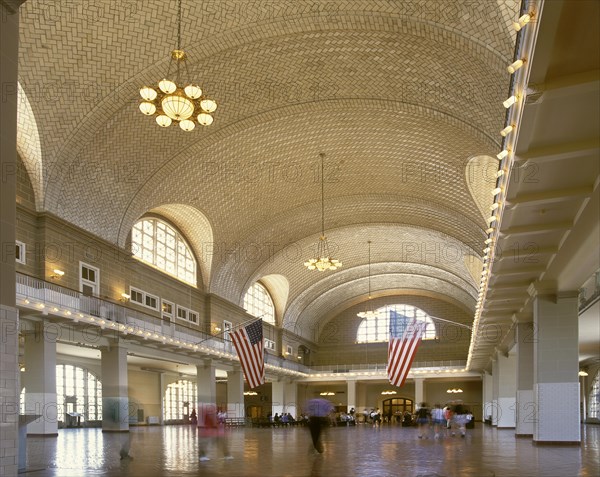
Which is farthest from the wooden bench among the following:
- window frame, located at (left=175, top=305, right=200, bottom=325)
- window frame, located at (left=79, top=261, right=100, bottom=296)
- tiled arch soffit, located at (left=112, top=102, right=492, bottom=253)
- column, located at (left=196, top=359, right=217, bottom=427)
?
window frame, located at (left=79, top=261, right=100, bottom=296)

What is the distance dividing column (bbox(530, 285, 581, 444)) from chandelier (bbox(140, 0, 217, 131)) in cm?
1078

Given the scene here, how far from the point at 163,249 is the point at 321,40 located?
1739cm

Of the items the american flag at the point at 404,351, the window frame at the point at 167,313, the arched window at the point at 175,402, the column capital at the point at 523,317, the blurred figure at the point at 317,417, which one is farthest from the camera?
the arched window at the point at 175,402

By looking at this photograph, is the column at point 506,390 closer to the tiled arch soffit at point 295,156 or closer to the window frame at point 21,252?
→ the tiled arch soffit at point 295,156

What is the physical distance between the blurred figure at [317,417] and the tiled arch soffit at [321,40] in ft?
30.7

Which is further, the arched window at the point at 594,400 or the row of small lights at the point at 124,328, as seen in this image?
the arched window at the point at 594,400

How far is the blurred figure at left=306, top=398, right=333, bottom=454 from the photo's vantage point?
50.1 feet

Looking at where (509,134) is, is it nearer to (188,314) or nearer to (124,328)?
(124,328)

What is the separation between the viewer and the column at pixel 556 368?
18234 millimetres

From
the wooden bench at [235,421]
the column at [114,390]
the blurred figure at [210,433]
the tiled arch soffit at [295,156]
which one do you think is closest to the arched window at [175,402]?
the wooden bench at [235,421]

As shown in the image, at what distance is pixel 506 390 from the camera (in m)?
34.8

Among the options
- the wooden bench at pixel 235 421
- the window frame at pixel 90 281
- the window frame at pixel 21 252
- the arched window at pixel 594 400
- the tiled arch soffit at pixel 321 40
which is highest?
the tiled arch soffit at pixel 321 40

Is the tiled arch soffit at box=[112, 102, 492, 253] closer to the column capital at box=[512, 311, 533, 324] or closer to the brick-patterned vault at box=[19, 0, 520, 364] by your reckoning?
the brick-patterned vault at box=[19, 0, 520, 364]

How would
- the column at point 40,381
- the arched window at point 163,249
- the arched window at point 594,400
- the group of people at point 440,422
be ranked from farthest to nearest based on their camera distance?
the arched window at point 594,400, the arched window at point 163,249, the group of people at point 440,422, the column at point 40,381
